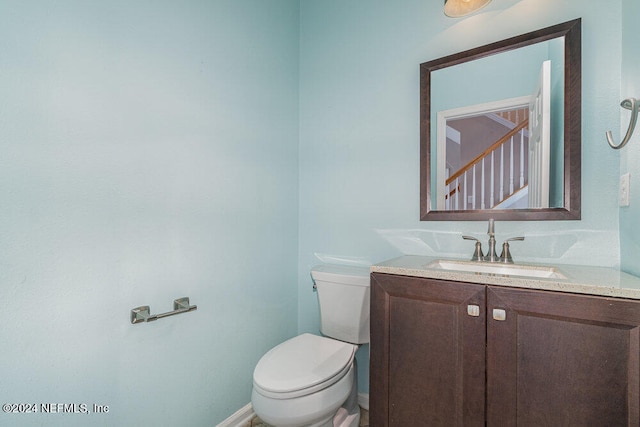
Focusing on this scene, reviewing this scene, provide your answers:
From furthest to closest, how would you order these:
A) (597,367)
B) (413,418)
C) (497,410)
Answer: (413,418), (497,410), (597,367)

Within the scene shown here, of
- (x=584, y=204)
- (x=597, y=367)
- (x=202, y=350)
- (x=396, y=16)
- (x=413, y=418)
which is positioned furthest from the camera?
(x=396, y=16)

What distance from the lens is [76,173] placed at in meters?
1.01

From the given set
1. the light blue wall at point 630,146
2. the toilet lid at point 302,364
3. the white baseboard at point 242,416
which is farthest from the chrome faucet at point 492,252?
the white baseboard at point 242,416

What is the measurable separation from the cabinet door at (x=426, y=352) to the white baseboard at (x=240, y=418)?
2.45 feet

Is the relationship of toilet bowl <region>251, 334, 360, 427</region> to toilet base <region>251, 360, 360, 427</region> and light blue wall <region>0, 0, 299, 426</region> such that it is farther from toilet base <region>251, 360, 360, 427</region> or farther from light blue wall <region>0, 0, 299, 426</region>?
light blue wall <region>0, 0, 299, 426</region>

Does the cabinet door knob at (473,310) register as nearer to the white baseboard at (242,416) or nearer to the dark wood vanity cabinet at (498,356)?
the dark wood vanity cabinet at (498,356)

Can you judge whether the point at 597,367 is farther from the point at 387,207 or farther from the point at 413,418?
the point at 387,207

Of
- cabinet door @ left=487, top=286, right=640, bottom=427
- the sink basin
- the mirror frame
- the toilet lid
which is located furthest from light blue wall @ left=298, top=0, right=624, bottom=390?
cabinet door @ left=487, top=286, right=640, bottom=427

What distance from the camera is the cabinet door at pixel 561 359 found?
0.79 metres

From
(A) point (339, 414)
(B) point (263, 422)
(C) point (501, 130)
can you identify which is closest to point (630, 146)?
(C) point (501, 130)

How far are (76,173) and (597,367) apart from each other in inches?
65.5

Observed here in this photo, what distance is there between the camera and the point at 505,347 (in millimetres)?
925

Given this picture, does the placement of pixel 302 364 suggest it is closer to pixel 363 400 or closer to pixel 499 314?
pixel 363 400

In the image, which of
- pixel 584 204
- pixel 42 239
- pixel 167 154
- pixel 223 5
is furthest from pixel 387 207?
pixel 42 239
